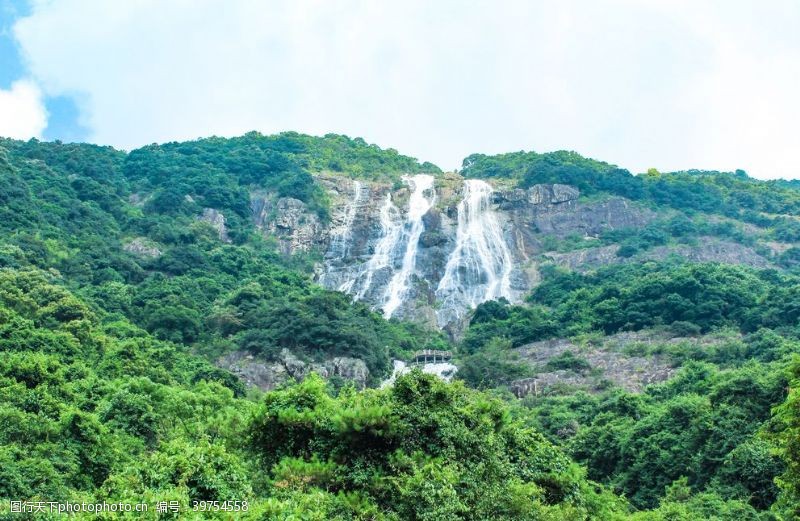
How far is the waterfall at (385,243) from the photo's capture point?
222 feet

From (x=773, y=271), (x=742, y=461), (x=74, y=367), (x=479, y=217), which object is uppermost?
(x=479, y=217)

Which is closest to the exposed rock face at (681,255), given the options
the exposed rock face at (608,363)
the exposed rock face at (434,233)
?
the exposed rock face at (434,233)

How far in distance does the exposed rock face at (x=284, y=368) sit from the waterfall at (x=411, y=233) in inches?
676

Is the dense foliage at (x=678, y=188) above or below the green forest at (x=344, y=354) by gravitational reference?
above

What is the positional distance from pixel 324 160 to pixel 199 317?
42.8 meters

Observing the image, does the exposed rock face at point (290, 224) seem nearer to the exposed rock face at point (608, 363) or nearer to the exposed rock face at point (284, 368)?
the exposed rock face at point (284, 368)

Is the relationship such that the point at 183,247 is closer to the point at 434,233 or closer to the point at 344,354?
the point at 344,354

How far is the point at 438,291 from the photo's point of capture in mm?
66625

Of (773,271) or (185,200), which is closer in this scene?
(773,271)

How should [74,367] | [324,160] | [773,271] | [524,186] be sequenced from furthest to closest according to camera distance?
1. [324,160]
2. [524,186]
3. [773,271]
4. [74,367]

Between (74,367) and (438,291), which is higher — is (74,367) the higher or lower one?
the lower one

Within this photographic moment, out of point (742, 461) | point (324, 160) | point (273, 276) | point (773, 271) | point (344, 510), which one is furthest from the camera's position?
point (324, 160)

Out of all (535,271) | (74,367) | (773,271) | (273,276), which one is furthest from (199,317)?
(773,271)

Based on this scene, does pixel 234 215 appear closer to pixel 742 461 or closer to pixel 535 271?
pixel 535 271
